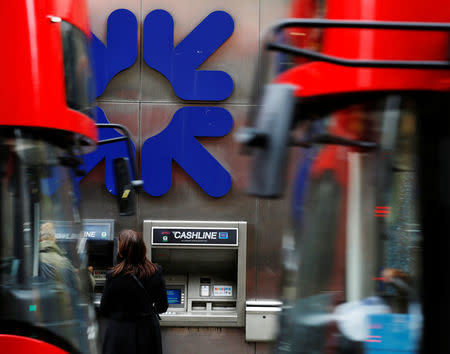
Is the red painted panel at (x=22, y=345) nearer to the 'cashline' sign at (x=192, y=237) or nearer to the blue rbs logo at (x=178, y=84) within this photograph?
the 'cashline' sign at (x=192, y=237)

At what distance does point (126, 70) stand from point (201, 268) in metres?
2.69

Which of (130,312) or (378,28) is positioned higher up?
(378,28)

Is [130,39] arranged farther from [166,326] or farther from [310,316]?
[310,316]

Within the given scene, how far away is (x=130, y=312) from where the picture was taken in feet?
18.6

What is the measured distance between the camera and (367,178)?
2469mm

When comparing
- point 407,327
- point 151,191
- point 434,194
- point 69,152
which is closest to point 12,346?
point 69,152

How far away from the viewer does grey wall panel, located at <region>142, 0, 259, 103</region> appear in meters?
8.08

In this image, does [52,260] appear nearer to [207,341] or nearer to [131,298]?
[131,298]

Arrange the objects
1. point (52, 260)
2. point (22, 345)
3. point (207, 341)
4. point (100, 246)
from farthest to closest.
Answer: point (207, 341)
point (100, 246)
point (52, 260)
point (22, 345)

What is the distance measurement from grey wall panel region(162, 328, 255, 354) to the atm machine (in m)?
1.12

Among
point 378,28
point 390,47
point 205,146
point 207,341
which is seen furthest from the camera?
point 205,146

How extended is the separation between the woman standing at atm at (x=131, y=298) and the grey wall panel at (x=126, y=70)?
9.32ft

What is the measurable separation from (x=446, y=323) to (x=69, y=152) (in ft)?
7.51

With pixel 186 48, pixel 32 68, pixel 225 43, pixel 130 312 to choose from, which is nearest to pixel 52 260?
pixel 32 68
